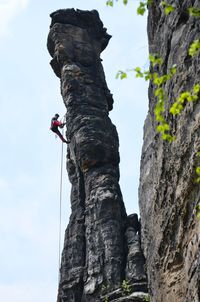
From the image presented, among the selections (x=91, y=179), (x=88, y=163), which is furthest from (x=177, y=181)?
(x=88, y=163)

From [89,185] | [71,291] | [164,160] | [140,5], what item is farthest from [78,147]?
[140,5]

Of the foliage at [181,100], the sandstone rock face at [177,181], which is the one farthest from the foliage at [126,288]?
the foliage at [181,100]

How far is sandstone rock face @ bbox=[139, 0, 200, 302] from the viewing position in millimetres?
10805

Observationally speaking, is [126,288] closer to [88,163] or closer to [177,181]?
[88,163]

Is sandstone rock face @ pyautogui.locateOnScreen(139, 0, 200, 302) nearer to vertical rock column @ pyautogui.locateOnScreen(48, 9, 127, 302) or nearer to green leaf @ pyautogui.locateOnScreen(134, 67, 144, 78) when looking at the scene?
green leaf @ pyautogui.locateOnScreen(134, 67, 144, 78)

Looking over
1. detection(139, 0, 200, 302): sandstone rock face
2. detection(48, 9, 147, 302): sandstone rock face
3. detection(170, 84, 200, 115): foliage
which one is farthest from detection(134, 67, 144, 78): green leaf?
detection(48, 9, 147, 302): sandstone rock face

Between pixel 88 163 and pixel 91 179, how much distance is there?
88 cm

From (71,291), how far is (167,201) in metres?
15.5

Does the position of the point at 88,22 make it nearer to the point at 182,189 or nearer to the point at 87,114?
the point at 87,114

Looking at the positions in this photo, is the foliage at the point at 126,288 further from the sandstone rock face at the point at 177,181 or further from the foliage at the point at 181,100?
the foliage at the point at 181,100

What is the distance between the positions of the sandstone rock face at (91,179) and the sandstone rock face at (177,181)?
1093cm

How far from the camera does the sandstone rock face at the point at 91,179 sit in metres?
25.8

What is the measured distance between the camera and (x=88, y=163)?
95.6 ft

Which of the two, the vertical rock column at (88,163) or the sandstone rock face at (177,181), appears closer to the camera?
the sandstone rock face at (177,181)
